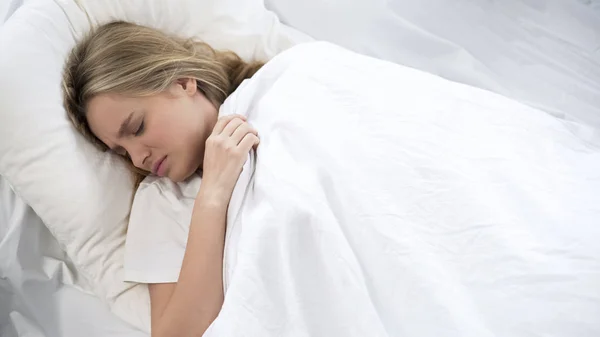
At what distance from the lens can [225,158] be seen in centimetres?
92

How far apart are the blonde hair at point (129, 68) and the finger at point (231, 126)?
151 mm

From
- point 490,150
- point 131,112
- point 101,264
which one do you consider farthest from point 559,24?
point 101,264

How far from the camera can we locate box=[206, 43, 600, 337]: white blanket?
0.71 m

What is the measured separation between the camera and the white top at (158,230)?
93 centimetres

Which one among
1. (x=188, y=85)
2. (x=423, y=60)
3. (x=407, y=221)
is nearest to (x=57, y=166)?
(x=188, y=85)

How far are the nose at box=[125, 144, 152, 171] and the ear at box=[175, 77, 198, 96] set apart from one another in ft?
0.46

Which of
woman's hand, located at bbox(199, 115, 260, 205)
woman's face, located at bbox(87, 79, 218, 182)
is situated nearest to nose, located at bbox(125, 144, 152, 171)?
woman's face, located at bbox(87, 79, 218, 182)

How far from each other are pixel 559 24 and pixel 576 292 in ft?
2.96

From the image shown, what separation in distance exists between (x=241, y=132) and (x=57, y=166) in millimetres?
337

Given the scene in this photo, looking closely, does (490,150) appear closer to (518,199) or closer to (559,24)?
(518,199)

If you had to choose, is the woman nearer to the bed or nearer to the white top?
the white top

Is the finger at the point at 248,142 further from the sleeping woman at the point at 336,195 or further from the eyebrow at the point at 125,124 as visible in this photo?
the eyebrow at the point at 125,124

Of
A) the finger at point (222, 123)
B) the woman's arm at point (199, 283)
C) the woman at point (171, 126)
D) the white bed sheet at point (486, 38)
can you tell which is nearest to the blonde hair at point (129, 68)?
the woman at point (171, 126)

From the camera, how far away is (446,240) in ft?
2.52
